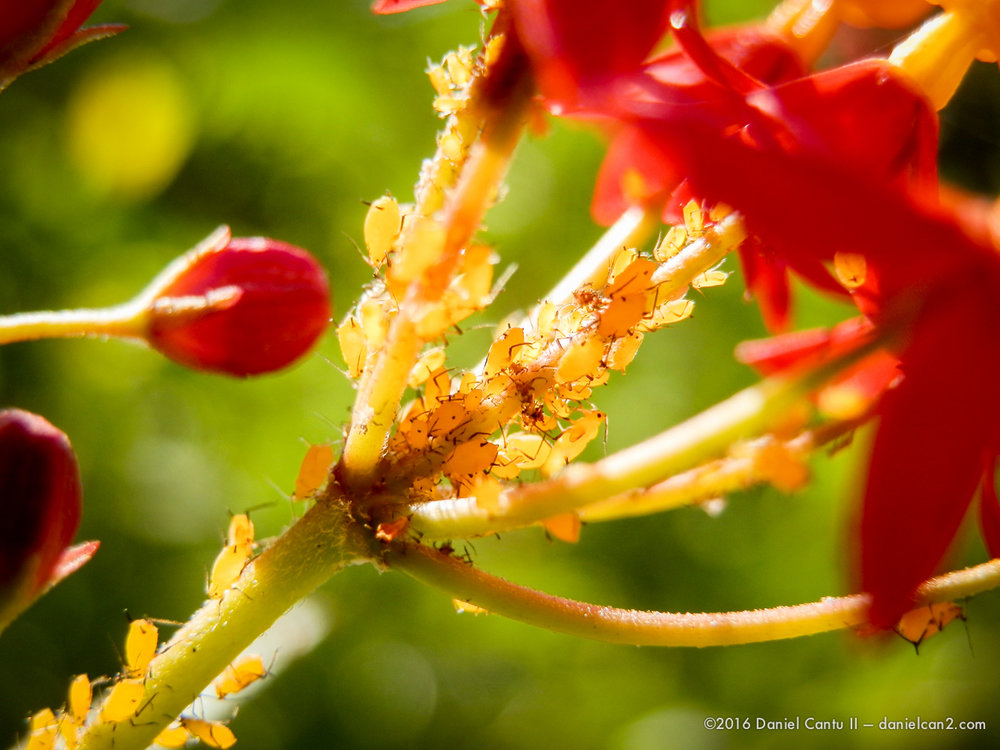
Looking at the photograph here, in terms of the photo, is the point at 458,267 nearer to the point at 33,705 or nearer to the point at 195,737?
the point at 195,737

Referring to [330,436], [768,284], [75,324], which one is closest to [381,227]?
[75,324]

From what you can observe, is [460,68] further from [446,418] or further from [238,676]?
[238,676]

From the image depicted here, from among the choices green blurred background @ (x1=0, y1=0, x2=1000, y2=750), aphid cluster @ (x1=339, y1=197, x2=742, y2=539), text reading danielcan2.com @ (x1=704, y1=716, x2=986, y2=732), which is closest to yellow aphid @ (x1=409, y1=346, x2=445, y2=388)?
aphid cluster @ (x1=339, y1=197, x2=742, y2=539)

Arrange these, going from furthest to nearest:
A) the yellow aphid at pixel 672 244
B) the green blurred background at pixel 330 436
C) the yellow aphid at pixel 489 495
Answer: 1. the green blurred background at pixel 330 436
2. the yellow aphid at pixel 672 244
3. the yellow aphid at pixel 489 495

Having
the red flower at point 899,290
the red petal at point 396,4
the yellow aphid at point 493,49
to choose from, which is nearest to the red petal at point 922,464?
the red flower at point 899,290

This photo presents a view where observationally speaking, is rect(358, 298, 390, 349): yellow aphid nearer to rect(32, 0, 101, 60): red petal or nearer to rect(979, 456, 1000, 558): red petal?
rect(32, 0, 101, 60): red petal

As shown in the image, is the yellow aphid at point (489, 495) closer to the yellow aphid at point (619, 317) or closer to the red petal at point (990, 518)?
the yellow aphid at point (619, 317)

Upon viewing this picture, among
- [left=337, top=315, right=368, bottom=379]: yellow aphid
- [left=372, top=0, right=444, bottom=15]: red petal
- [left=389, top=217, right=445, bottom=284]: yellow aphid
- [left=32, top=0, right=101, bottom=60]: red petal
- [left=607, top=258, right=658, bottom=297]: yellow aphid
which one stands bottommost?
[left=607, top=258, right=658, bottom=297]: yellow aphid
